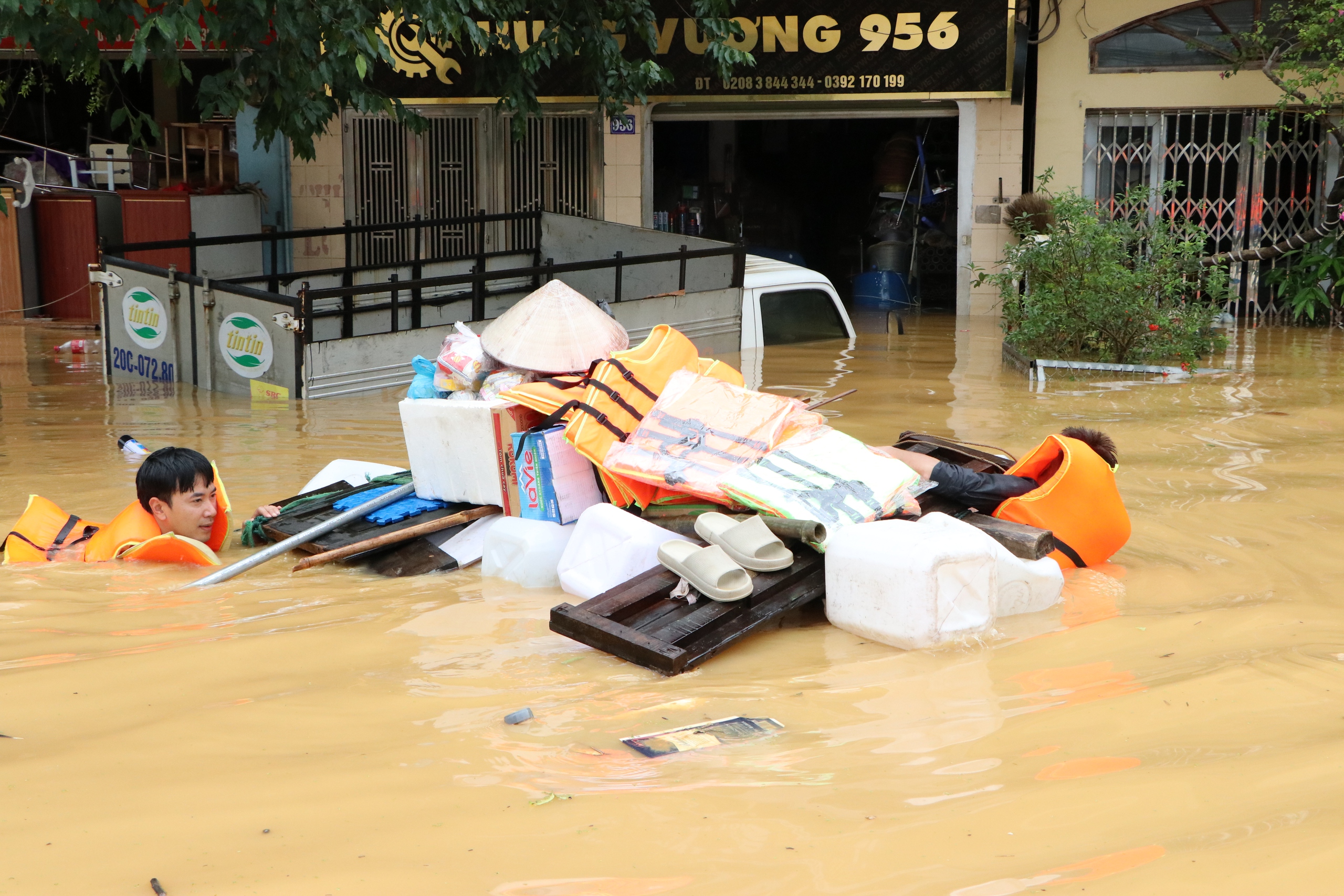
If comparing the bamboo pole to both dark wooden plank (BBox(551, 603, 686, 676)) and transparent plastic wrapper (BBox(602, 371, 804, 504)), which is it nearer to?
transparent plastic wrapper (BBox(602, 371, 804, 504))

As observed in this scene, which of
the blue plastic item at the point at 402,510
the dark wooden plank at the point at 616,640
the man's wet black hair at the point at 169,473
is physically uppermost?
the man's wet black hair at the point at 169,473

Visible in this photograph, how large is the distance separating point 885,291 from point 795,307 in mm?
4894

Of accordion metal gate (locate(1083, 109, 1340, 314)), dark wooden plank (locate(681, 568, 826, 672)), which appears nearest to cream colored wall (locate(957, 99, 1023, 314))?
accordion metal gate (locate(1083, 109, 1340, 314))

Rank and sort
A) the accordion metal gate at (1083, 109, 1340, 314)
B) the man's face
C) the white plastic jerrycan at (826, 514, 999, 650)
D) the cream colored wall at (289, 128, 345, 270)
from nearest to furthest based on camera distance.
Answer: the white plastic jerrycan at (826, 514, 999, 650)
the man's face
the accordion metal gate at (1083, 109, 1340, 314)
the cream colored wall at (289, 128, 345, 270)

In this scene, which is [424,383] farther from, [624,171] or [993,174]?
[993,174]

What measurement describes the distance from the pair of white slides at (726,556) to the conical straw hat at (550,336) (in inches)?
50.9

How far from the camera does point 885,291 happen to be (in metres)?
16.1

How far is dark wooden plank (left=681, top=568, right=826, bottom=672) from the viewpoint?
3887 mm

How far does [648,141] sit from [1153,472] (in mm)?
9746

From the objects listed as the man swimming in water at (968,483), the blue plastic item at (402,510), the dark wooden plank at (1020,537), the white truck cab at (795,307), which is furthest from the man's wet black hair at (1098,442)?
the white truck cab at (795,307)

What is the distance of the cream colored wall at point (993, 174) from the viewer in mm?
13930

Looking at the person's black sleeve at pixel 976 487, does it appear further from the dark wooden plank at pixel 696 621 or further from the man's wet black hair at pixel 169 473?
the man's wet black hair at pixel 169 473

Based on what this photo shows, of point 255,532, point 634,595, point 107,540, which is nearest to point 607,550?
point 634,595

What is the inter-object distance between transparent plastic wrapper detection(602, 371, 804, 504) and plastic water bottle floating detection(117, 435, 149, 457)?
318 cm
